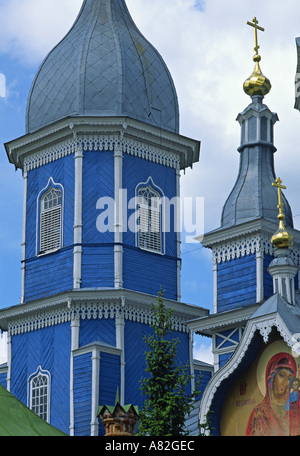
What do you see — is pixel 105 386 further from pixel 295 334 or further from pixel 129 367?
pixel 295 334

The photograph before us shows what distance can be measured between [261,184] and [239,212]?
104 cm

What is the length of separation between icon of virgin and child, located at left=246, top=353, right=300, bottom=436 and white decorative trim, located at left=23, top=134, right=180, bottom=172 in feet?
37.1

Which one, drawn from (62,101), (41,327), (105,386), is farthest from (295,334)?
(62,101)

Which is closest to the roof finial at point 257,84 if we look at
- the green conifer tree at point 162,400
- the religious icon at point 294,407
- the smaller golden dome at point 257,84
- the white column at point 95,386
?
the smaller golden dome at point 257,84

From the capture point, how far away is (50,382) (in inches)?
1441

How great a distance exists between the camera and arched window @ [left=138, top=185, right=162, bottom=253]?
37750 millimetres

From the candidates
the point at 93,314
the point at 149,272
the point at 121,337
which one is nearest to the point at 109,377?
the point at 121,337

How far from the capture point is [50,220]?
38.3 m

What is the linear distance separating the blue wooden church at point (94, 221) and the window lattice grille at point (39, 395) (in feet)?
0.13

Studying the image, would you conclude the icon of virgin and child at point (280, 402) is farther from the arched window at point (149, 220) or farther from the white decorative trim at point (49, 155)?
the white decorative trim at point (49, 155)

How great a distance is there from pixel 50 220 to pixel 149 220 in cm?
297

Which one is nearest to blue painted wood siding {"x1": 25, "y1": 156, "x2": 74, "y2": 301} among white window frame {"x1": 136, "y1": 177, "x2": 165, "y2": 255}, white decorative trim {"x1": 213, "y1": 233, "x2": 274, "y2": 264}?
white window frame {"x1": 136, "y1": 177, "x2": 165, "y2": 255}

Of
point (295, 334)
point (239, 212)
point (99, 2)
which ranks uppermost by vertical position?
point (99, 2)

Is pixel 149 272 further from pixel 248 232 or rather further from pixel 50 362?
pixel 50 362
